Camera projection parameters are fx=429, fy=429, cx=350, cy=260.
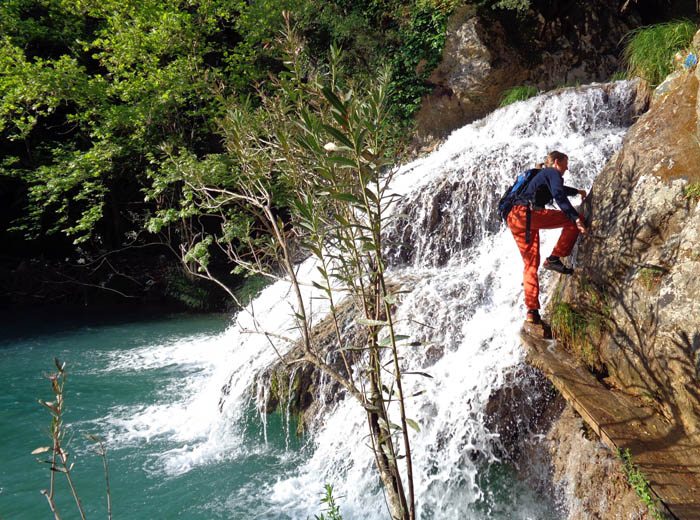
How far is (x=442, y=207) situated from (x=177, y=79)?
6.85 metres

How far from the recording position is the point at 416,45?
10.5 metres

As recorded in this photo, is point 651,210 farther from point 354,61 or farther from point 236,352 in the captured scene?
point 354,61

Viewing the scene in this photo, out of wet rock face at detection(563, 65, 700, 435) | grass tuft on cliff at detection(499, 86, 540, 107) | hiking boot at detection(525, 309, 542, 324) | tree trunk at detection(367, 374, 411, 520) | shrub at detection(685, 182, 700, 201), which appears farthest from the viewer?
grass tuft on cliff at detection(499, 86, 540, 107)

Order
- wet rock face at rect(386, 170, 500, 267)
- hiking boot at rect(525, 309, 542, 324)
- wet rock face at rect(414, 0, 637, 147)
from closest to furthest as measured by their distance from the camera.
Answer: hiking boot at rect(525, 309, 542, 324)
wet rock face at rect(386, 170, 500, 267)
wet rock face at rect(414, 0, 637, 147)

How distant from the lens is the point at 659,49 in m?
6.64

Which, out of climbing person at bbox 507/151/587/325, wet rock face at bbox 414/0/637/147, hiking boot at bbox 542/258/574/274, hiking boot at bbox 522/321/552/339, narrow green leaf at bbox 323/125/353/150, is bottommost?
hiking boot at bbox 522/321/552/339

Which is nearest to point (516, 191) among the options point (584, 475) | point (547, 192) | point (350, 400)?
point (547, 192)

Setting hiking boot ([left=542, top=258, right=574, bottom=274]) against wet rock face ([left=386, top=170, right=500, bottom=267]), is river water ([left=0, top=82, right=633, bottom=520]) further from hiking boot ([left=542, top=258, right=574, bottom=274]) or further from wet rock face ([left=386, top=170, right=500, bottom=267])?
hiking boot ([left=542, top=258, right=574, bottom=274])

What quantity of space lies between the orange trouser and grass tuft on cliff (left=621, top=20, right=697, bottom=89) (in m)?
4.22

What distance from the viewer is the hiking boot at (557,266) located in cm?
393

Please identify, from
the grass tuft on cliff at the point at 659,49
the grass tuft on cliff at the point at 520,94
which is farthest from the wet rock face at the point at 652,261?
the grass tuft on cliff at the point at 520,94

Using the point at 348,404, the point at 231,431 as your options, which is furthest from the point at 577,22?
the point at 231,431

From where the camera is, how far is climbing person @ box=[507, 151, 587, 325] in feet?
12.8

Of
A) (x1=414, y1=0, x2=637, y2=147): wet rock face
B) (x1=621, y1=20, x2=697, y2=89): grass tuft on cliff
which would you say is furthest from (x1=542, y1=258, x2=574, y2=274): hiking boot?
(x1=414, y1=0, x2=637, y2=147): wet rock face
